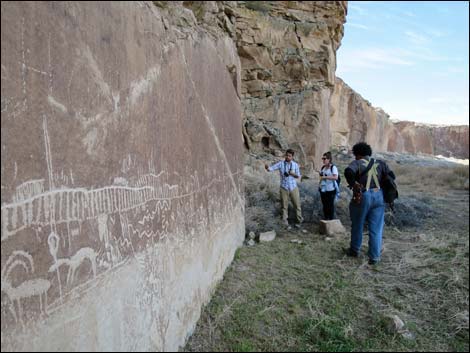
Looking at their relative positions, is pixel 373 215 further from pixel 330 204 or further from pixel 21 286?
pixel 21 286

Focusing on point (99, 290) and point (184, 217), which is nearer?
point (99, 290)

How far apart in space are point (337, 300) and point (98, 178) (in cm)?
234

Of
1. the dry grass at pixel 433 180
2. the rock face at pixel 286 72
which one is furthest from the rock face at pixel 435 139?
the rock face at pixel 286 72

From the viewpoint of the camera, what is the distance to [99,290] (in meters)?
1.37

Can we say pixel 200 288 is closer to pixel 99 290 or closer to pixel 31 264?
pixel 99 290

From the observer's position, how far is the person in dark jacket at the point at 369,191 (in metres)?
3.84

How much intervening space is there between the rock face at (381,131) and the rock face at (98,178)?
1867 centimetres

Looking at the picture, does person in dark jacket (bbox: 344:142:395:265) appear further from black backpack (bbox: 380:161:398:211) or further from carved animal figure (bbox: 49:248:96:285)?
carved animal figure (bbox: 49:248:96:285)

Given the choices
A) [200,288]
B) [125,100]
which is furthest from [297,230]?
[125,100]

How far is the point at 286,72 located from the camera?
9719 millimetres

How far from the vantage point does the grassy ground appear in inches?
93.0

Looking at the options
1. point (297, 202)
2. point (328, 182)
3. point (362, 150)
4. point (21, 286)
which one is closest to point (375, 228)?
point (362, 150)

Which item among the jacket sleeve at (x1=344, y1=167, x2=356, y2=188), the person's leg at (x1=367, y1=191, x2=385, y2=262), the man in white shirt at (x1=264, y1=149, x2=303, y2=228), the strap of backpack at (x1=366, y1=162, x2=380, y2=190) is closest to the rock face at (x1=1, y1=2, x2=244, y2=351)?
the jacket sleeve at (x1=344, y1=167, x2=356, y2=188)

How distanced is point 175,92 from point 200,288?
1422 millimetres
